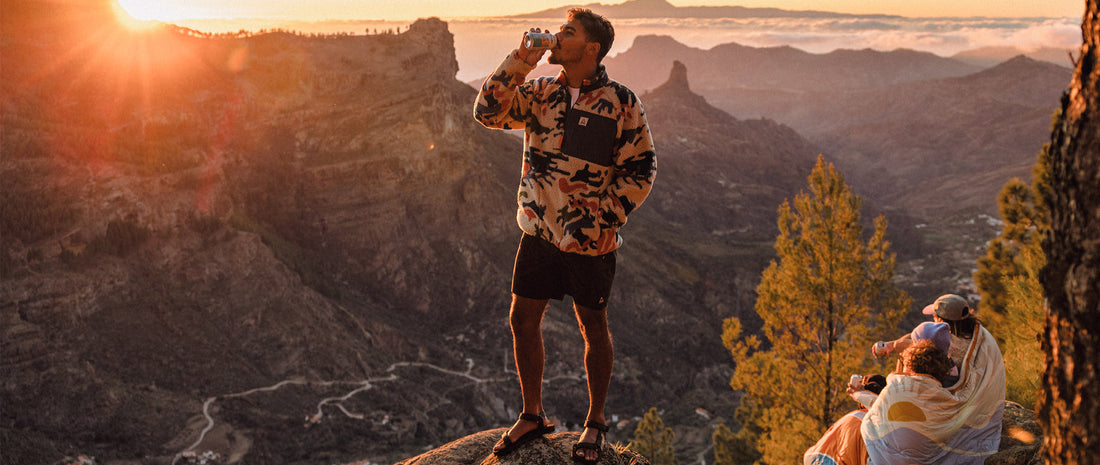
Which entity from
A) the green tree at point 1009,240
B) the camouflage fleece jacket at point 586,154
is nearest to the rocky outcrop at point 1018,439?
the camouflage fleece jacket at point 586,154

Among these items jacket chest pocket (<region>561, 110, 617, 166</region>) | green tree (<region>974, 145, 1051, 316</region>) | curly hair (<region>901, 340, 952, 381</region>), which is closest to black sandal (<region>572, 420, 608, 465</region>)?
jacket chest pocket (<region>561, 110, 617, 166</region>)

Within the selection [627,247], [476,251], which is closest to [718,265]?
[627,247]

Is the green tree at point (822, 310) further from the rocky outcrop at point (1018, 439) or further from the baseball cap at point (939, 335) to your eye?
the baseball cap at point (939, 335)

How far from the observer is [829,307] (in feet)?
40.2

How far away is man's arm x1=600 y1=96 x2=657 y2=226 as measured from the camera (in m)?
3.91

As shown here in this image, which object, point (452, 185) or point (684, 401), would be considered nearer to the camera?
point (684, 401)

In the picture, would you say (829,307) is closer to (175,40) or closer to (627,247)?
(627,247)

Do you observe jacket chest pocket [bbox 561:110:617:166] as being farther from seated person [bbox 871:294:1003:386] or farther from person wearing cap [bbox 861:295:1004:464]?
seated person [bbox 871:294:1003:386]

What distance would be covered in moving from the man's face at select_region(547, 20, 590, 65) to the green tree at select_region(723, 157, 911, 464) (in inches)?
355

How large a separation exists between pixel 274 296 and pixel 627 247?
28.4m

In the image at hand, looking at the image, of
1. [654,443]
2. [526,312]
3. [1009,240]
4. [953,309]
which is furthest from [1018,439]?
[654,443]

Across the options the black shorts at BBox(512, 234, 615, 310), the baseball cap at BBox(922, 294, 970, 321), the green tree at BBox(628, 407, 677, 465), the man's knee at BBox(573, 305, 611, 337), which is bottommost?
the green tree at BBox(628, 407, 677, 465)

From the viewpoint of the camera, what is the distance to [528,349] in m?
4.45

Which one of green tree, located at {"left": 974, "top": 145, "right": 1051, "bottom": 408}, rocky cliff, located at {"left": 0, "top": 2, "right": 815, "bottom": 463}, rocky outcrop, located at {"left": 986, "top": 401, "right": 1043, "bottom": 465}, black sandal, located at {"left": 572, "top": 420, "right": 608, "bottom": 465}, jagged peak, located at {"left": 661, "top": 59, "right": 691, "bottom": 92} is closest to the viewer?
Answer: black sandal, located at {"left": 572, "top": 420, "right": 608, "bottom": 465}
